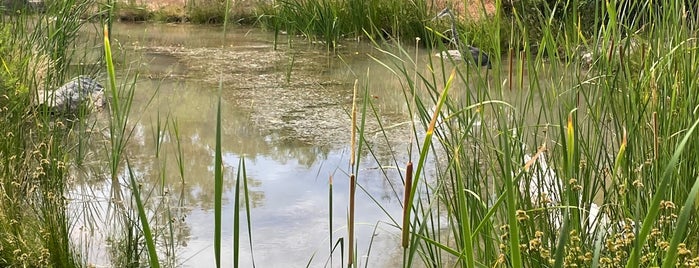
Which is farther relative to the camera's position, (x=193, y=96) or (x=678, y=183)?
(x=193, y=96)

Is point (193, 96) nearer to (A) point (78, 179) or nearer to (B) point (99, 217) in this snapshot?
(A) point (78, 179)

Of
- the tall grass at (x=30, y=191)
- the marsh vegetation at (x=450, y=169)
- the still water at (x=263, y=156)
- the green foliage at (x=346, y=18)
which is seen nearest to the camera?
the marsh vegetation at (x=450, y=169)

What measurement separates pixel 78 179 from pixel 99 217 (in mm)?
385

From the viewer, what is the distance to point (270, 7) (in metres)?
8.37


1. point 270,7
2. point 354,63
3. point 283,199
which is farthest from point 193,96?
point 270,7

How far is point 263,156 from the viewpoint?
A: 11.2 feet

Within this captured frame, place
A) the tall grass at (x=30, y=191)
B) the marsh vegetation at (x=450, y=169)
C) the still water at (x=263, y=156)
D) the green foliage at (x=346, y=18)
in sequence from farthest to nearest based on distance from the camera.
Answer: the green foliage at (x=346, y=18) → the still water at (x=263, y=156) → the tall grass at (x=30, y=191) → the marsh vegetation at (x=450, y=169)

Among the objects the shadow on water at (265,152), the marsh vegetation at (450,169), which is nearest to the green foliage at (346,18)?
the shadow on water at (265,152)

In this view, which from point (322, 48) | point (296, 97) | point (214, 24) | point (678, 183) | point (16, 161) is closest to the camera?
point (678, 183)

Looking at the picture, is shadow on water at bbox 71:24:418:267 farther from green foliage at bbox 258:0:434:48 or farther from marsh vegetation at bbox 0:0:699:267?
green foliage at bbox 258:0:434:48

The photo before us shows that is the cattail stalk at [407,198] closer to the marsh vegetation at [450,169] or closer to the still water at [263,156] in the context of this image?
the marsh vegetation at [450,169]

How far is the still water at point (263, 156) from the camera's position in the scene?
2322 mm

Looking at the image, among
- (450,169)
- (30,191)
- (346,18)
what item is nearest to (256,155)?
(30,191)

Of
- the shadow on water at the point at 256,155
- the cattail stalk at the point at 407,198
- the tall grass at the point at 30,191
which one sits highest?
the cattail stalk at the point at 407,198
